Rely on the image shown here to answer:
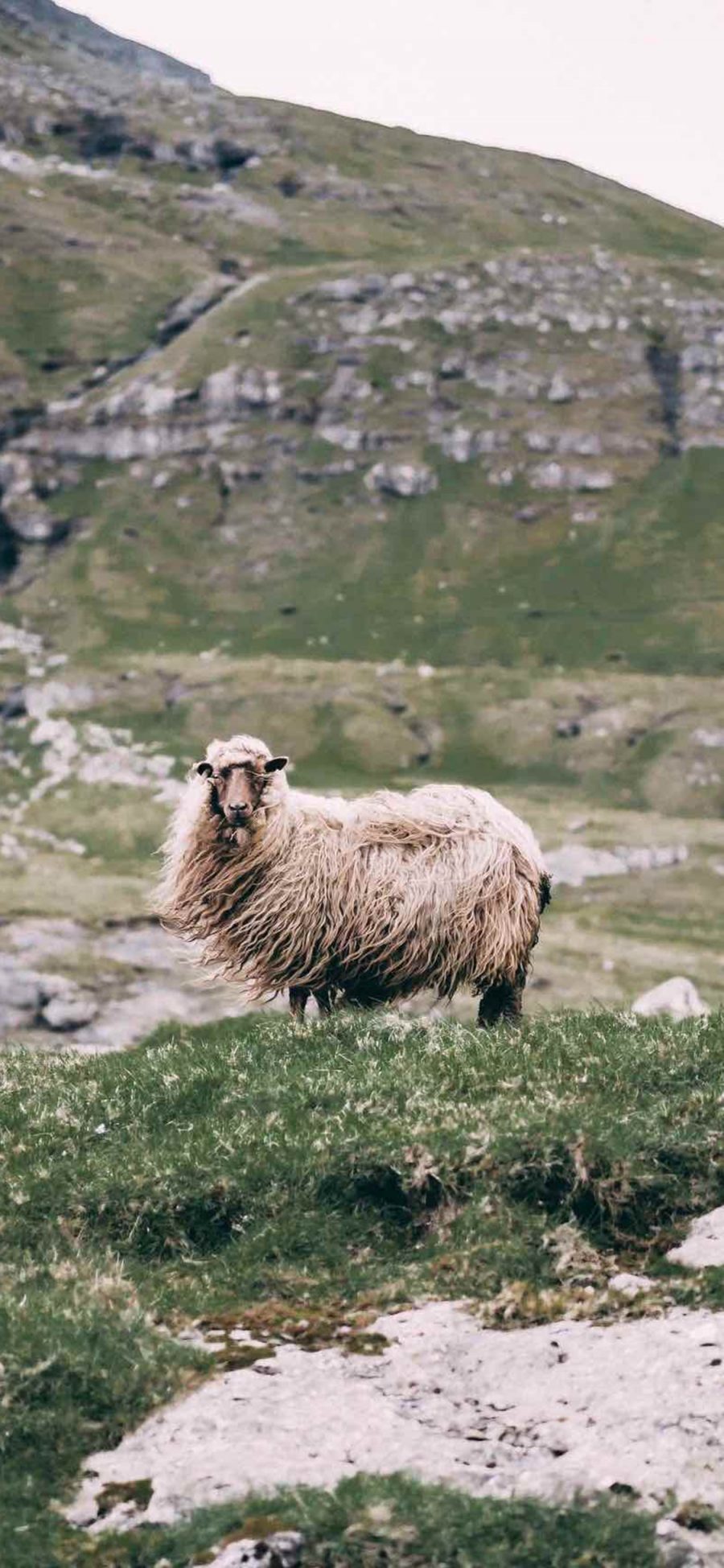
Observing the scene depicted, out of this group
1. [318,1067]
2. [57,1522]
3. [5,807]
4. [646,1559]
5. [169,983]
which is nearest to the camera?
[646,1559]

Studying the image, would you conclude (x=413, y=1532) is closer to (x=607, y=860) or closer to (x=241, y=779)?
(x=241, y=779)

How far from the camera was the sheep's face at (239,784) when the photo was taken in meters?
18.3

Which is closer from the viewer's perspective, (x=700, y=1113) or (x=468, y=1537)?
(x=468, y=1537)

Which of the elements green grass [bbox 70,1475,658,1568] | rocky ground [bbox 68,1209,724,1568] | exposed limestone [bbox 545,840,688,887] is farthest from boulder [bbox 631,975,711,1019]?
exposed limestone [bbox 545,840,688,887]

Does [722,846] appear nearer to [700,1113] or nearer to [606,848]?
[606,848]

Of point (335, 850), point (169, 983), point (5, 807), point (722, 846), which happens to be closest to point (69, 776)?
point (5, 807)

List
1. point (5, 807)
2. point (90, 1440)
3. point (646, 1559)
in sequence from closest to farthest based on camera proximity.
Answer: point (646, 1559)
point (90, 1440)
point (5, 807)

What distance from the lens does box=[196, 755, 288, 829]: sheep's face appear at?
60.2 feet

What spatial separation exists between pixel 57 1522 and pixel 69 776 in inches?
6359

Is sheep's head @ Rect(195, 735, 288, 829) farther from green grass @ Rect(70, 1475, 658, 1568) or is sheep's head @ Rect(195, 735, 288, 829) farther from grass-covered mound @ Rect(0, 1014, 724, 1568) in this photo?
green grass @ Rect(70, 1475, 658, 1568)

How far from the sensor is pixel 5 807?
163375 mm

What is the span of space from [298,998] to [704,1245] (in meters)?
7.02

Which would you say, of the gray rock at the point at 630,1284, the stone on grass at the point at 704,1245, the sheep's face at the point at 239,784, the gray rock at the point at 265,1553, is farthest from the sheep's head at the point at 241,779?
the gray rock at the point at 265,1553

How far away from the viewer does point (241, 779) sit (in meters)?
18.5
